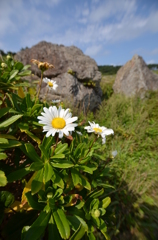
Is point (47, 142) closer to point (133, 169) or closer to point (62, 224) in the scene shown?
point (62, 224)

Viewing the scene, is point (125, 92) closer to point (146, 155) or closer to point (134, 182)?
point (146, 155)

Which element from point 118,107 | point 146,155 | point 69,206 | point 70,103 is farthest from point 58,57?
point 69,206

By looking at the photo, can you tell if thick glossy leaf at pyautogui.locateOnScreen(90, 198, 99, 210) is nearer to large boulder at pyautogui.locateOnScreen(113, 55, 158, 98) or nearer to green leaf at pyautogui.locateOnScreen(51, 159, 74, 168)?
green leaf at pyautogui.locateOnScreen(51, 159, 74, 168)

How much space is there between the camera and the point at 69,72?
365cm

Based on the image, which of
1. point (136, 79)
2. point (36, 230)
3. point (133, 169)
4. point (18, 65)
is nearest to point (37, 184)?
point (36, 230)

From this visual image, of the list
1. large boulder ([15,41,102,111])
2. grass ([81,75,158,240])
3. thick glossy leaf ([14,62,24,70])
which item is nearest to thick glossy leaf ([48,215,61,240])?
grass ([81,75,158,240])

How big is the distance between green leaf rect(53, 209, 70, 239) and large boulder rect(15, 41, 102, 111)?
2.89m

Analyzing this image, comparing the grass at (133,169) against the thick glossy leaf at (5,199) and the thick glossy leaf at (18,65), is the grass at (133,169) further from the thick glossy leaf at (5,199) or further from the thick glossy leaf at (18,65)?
the thick glossy leaf at (18,65)

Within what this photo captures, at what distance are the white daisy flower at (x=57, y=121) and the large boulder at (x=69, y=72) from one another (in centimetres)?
268

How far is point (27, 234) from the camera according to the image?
2.04 feet

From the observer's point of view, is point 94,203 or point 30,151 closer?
point 30,151

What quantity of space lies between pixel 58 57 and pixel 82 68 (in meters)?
0.71

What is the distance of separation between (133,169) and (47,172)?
6.39 ft

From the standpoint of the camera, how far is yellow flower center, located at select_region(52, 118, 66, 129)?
0.73 meters
